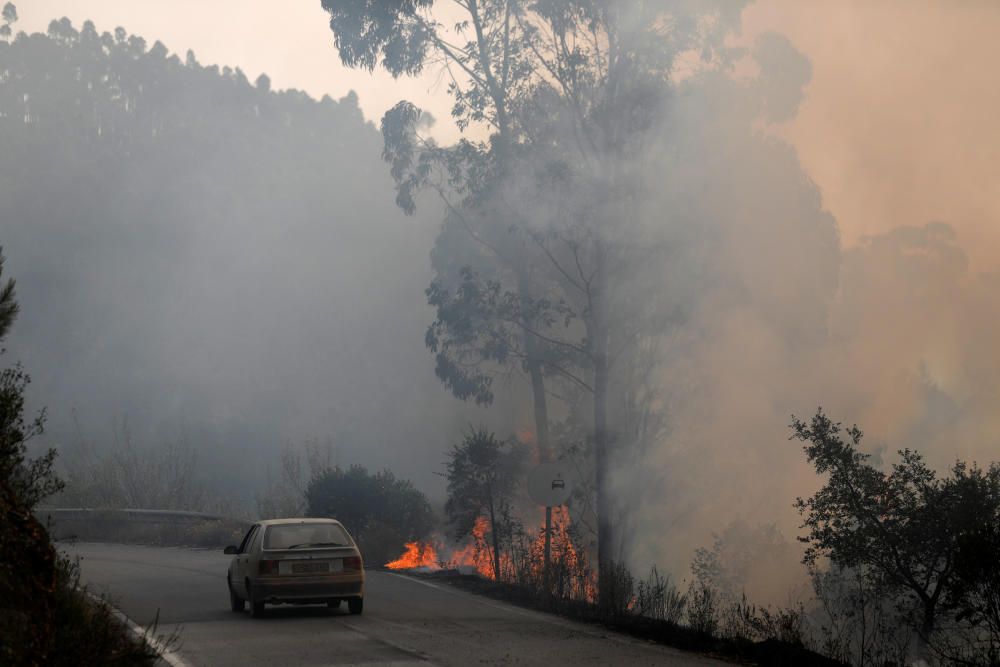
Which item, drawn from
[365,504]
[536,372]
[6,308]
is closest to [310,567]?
[6,308]

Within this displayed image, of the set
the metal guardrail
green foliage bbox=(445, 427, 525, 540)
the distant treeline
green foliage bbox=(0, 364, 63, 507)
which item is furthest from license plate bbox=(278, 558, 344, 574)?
the distant treeline

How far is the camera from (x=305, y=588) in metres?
16.5

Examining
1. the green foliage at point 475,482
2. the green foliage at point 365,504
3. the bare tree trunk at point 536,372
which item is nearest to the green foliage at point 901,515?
the green foliage at point 475,482

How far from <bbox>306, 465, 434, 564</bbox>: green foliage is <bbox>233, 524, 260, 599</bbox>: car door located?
36.0ft

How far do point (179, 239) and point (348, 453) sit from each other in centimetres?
2608

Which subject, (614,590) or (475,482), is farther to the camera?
(475,482)

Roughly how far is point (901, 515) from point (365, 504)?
1635 centimetres

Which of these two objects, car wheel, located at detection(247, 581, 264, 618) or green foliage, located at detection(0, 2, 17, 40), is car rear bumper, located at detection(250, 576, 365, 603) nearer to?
car wheel, located at detection(247, 581, 264, 618)

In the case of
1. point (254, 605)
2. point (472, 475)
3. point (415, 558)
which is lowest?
point (254, 605)

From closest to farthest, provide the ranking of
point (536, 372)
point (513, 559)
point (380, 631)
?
1. point (380, 631)
2. point (513, 559)
3. point (536, 372)

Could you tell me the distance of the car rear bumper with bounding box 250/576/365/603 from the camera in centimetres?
1644

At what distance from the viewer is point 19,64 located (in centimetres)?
11088

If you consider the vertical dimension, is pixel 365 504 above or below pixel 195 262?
below

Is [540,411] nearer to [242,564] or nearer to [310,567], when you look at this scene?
[242,564]
